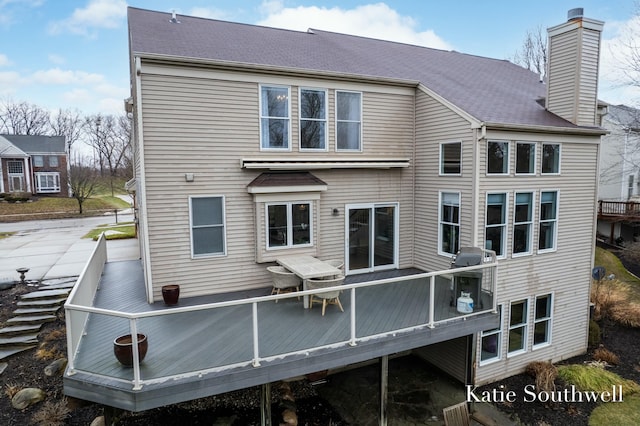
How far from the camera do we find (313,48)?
479 inches

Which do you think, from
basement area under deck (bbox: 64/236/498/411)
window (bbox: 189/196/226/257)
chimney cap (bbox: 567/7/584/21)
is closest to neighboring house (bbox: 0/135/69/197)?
window (bbox: 189/196/226/257)

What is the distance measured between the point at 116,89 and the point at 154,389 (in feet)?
263

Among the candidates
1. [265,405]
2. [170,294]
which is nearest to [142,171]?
[170,294]

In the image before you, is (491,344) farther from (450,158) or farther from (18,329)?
(18,329)

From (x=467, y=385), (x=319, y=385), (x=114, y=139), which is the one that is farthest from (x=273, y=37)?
(x=114, y=139)

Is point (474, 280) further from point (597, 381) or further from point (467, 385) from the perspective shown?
point (597, 381)

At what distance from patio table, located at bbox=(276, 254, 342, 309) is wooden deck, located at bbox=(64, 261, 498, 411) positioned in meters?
0.57

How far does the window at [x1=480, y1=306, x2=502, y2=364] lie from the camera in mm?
9969

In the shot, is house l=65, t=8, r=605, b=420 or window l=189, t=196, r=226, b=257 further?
window l=189, t=196, r=226, b=257

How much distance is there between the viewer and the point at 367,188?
10.6 meters

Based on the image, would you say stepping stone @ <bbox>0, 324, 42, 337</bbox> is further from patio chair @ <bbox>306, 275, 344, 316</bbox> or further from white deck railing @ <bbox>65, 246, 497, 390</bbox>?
patio chair @ <bbox>306, 275, 344, 316</bbox>

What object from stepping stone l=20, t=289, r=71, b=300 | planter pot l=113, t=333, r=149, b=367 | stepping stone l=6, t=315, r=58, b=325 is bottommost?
stepping stone l=6, t=315, r=58, b=325

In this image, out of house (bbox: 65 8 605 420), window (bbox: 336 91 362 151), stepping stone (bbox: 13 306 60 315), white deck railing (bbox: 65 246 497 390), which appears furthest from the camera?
stepping stone (bbox: 13 306 60 315)

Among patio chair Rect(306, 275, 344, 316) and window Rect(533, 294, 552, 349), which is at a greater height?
patio chair Rect(306, 275, 344, 316)
